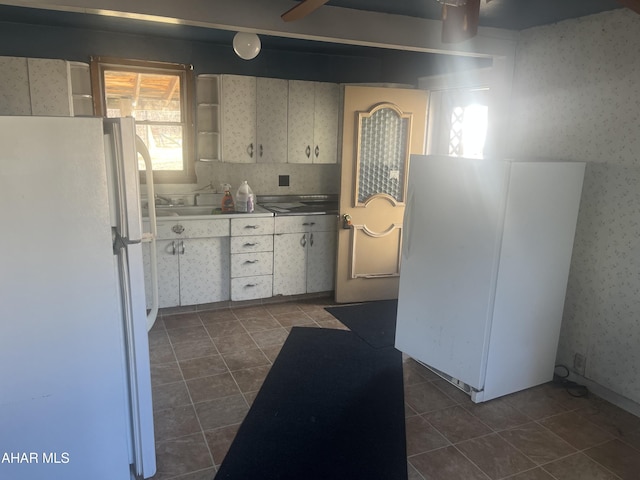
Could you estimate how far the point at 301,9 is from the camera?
236cm

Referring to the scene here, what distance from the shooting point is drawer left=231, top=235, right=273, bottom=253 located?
4012 mm

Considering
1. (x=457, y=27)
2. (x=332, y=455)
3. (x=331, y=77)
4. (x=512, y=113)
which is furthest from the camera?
(x=331, y=77)

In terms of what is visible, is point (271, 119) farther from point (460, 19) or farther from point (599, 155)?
point (599, 155)

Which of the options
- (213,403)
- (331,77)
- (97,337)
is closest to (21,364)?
(97,337)

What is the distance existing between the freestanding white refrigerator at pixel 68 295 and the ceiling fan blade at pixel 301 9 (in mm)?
1027

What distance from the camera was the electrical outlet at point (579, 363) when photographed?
2.98 m

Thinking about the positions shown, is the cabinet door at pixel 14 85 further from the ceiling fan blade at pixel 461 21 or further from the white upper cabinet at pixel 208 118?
the ceiling fan blade at pixel 461 21

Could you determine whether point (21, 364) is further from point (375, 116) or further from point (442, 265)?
point (375, 116)

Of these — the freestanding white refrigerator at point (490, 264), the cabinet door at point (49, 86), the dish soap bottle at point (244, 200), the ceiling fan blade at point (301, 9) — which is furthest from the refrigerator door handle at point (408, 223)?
the cabinet door at point (49, 86)

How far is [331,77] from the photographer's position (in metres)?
4.79

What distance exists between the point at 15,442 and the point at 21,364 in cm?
29

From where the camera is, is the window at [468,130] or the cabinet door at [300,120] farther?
the cabinet door at [300,120]

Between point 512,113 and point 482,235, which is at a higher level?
point 512,113

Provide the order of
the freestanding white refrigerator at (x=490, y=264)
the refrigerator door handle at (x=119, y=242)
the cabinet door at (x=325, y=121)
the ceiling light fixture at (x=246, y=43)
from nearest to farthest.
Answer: the refrigerator door handle at (x=119, y=242) → the freestanding white refrigerator at (x=490, y=264) → the ceiling light fixture at (x=246, y=43) → the cabinet door at (x=325, y=121)
